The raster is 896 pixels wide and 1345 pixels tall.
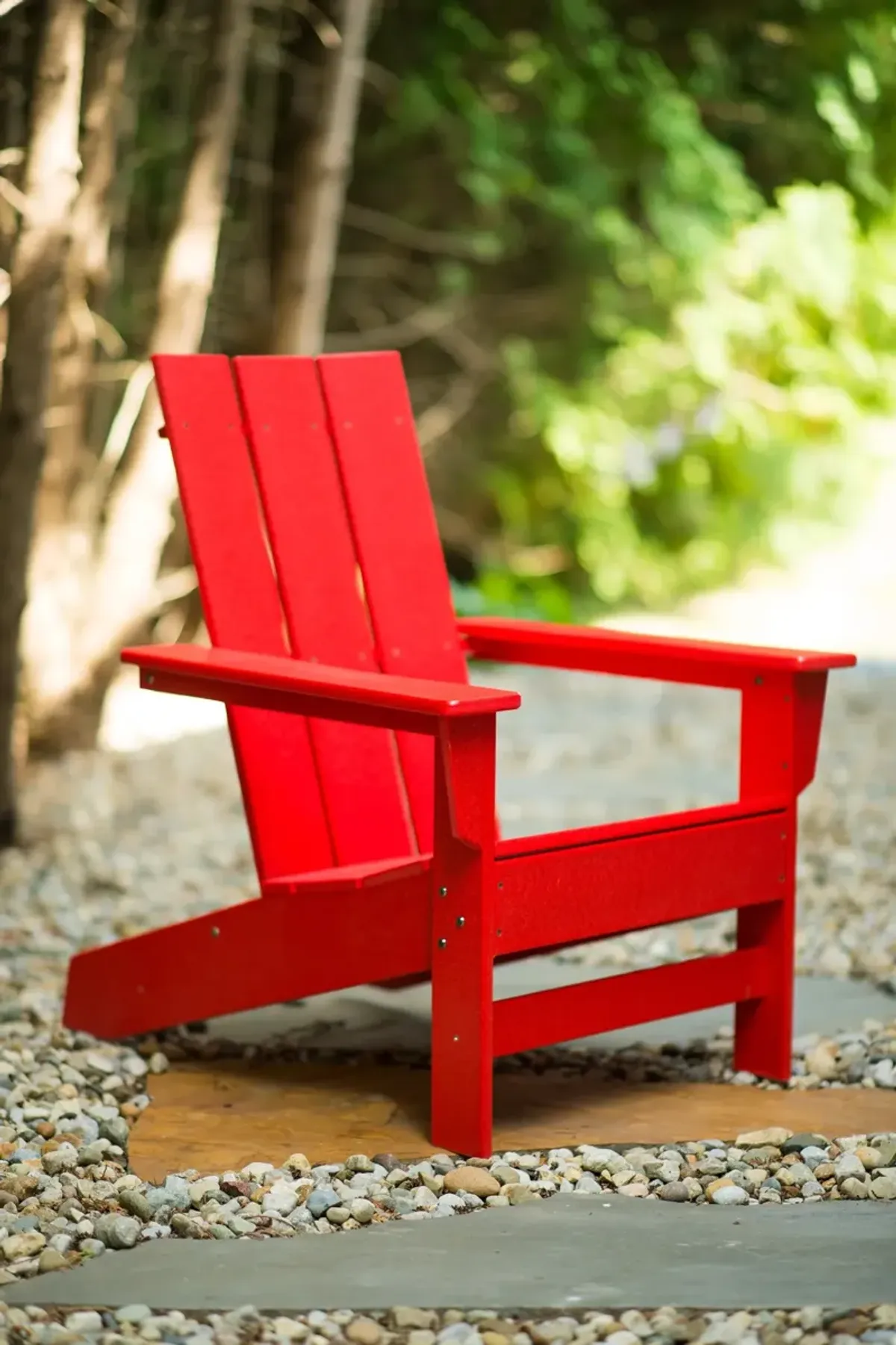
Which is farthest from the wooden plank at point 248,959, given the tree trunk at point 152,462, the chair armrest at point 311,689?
the tree trunk at point 152,462

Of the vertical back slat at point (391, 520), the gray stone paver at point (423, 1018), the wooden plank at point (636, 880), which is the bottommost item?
the gray stone paver at point (423, 1018)

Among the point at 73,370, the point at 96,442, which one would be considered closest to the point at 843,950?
the point at 73,370

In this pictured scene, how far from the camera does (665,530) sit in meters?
8.40

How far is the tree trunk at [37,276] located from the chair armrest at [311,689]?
1.32 metres

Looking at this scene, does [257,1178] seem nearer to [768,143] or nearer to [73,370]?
[73,370]

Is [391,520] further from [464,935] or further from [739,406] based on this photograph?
[739,406]

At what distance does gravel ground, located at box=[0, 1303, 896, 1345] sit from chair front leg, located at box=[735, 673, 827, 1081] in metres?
0.82

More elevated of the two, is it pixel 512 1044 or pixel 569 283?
pixel 569 283

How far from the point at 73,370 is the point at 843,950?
2562 mm

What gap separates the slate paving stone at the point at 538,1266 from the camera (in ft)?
6.28

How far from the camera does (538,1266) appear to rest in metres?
2.00

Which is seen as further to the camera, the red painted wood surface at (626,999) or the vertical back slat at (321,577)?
the vertical back slat at (321,577)

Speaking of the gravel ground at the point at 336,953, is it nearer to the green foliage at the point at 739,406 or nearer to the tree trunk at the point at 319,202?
the tree trunk at the point at 319,202

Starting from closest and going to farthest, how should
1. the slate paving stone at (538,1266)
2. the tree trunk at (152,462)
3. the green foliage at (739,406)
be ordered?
1. the slate paving stone at (538,1266)
2. the tree trunk at (152,462)
3. the green foliage at (739,406)
